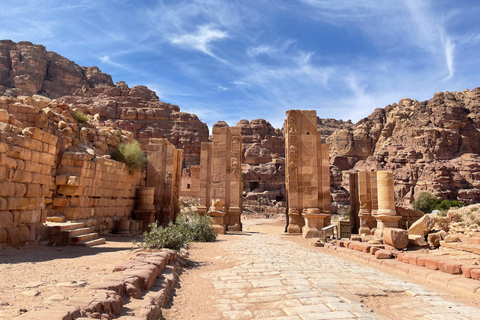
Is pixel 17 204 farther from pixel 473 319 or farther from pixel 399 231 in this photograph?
pixel 399 231

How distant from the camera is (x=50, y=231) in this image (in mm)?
8430

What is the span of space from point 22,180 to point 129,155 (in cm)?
672

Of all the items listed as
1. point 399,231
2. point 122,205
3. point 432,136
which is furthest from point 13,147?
point 432,136

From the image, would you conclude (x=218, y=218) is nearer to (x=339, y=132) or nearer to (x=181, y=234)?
(x=181, y=234)

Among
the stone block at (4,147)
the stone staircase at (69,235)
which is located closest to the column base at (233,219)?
the stone staircase at (69,235)

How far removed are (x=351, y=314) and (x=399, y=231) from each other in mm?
6702

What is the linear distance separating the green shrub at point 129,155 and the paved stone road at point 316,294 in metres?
8.14

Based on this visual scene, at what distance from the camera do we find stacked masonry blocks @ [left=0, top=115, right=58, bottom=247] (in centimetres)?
681

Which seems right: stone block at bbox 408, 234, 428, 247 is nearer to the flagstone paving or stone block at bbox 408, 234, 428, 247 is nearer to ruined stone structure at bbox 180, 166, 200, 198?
the flagstone paving

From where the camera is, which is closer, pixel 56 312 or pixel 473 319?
pixel 56 312

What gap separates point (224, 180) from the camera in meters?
16.4

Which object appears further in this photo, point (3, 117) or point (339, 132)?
point (339, 132)

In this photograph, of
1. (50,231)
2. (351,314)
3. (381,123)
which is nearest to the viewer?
(351,314)

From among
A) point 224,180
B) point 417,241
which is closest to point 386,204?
point 417,241
